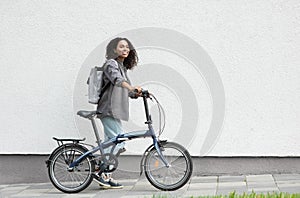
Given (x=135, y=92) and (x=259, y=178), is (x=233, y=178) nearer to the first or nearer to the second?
(x=259, y=178)

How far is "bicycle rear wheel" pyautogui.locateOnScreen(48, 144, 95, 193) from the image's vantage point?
7305 mm

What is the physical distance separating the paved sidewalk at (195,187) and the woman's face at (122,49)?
156 centimetres

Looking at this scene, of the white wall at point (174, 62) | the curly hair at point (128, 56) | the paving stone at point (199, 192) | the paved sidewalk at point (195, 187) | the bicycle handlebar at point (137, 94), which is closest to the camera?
the paving stone at point (199, 192)

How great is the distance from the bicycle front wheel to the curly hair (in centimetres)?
106

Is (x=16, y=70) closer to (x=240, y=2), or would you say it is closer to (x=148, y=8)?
(x=148, y=8)

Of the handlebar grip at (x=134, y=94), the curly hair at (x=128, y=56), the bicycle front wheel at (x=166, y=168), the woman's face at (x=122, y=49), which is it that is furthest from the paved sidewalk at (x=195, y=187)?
the woman's face at (x=122, y=49)

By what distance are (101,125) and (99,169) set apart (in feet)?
2.72

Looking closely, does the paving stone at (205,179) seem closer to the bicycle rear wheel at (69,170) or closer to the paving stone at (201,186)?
the paving stone at (201,186)

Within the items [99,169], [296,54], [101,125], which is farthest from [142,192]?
[296,54]

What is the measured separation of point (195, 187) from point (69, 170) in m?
1.47

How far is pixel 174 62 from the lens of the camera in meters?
7.89

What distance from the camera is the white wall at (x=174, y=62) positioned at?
25.4 feet

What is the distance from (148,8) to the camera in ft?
26.0

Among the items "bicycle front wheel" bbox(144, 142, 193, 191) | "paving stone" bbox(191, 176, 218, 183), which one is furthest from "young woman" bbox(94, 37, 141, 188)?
"paving stone" bbox(191, 176, 218, 183)
